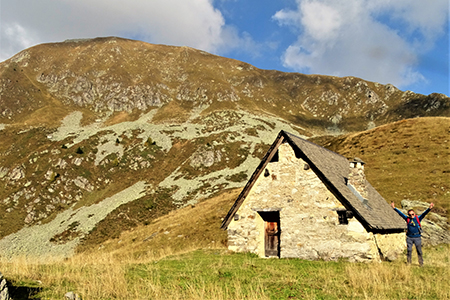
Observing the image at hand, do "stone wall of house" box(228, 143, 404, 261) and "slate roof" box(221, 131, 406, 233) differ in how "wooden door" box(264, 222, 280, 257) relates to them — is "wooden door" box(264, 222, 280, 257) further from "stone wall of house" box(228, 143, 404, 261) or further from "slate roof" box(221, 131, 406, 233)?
"slate roof" box(221, 131, 406, 233)

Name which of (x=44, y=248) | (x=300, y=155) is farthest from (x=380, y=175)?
(x=44, y=248)

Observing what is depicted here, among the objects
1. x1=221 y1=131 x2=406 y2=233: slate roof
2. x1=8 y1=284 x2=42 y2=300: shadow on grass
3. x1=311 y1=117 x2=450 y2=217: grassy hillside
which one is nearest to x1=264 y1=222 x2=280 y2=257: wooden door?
x1=221 y1=131 x2=406 y2=233: slate roof

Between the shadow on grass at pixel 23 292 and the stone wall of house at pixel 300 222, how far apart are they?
43.6 feet

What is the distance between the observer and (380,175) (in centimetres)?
3878

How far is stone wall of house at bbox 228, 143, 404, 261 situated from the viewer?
15586mm

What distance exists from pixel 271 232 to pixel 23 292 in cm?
1468

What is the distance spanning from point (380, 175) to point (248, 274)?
3397 cm

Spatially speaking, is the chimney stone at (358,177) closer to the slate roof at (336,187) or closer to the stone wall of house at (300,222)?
the slate roof at (336,187)

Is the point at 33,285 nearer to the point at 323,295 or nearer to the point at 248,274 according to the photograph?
the point at 248,274

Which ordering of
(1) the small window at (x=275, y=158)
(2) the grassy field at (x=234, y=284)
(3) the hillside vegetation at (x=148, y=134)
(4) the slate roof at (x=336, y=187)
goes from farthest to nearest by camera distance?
(3) the hillside vegetation at (x=148, y=134), (1) the small window at (x=275, y=158), (4) the slate roof at (x=336, y=187), (2) the grassy field at (x=234, y=284)

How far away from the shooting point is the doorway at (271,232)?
1872cm

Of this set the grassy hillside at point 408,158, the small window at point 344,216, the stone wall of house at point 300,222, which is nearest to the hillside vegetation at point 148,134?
the grassy hillside at point 408,158

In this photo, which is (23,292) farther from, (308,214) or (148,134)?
(148,134)

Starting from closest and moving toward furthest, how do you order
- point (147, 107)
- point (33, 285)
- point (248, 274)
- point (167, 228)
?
point (33, 285), point (248, 274), point (167, 228), point (147, 107)
